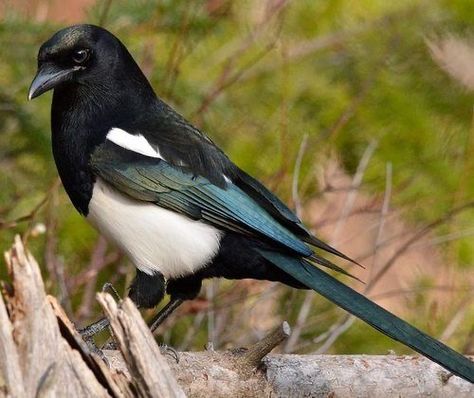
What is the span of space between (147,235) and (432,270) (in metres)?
3.03

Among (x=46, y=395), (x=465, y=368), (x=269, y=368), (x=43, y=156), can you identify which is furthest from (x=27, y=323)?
(x=43, y=156)

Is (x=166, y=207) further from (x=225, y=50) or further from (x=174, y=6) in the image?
(x=225, y=50)

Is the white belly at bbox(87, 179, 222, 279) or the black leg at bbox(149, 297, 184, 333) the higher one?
the white belly at bbox(87, 179, 222, 279)

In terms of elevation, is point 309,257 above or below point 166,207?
below

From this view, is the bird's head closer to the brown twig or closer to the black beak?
the black beak

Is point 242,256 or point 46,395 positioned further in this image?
point 242,256

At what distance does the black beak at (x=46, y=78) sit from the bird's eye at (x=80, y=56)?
0.04m

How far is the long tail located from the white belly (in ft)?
0.55

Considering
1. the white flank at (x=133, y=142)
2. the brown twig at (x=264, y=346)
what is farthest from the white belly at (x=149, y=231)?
the brown twig at (x=264, y=346)

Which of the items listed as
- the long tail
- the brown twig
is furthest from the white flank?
the brown twig

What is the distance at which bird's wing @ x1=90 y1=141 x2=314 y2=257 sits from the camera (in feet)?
10.0

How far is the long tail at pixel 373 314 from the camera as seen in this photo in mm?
2648

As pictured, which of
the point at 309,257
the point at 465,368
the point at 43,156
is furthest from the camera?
the point at 43,156

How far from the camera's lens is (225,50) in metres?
4.88
